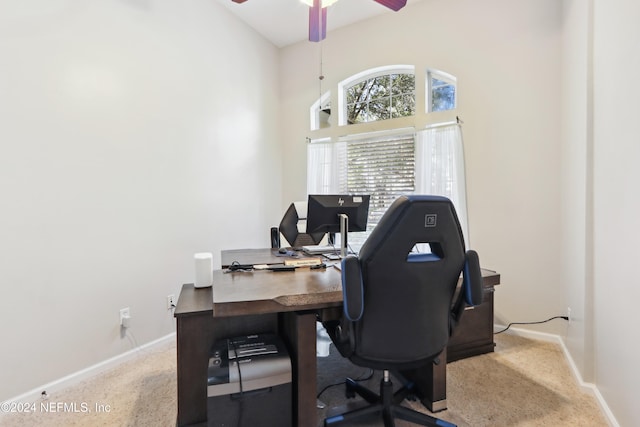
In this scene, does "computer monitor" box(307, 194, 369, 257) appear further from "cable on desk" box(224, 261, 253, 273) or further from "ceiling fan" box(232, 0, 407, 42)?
"ceiling fan" box(232, 0, 407, 42)

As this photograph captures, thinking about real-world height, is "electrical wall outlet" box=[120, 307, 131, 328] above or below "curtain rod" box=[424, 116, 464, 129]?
below

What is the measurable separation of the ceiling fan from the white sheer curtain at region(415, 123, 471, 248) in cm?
126

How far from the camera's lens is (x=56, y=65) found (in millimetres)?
2049

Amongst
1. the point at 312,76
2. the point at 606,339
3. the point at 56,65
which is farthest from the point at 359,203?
the point at 312,76

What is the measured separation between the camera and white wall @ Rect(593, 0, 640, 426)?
1451mm

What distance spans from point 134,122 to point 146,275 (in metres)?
1.25

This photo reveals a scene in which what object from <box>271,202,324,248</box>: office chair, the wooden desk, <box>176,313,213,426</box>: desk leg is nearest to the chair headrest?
the wooden desk

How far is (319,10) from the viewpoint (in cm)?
227

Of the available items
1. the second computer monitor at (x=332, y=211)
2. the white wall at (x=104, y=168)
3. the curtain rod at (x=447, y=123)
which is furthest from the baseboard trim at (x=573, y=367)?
the white wall at (x=104, y=168)

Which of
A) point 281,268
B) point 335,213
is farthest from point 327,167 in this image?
point 281,268

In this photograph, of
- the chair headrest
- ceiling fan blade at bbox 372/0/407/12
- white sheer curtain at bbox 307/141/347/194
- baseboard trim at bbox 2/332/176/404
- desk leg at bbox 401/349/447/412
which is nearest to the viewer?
the chair headrest

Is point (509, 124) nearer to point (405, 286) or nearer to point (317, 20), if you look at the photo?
point (317, 20)

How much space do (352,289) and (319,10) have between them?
203cm

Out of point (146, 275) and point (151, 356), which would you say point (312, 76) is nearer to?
point (146, 275)
